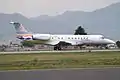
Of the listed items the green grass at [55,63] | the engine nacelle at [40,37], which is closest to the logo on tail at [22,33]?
the engine nacelle at [40,37]

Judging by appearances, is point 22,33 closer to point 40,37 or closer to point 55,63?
point 40,37

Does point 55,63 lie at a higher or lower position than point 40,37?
lower

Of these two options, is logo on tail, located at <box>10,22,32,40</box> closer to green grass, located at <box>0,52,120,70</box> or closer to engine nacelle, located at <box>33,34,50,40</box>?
engine nacelle, located at <box>33,34,50,40</box>

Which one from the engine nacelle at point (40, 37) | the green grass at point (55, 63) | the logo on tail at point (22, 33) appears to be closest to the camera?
the green grass at point (55, 63)

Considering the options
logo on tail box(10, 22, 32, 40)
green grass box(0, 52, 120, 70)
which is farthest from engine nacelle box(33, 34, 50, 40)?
green grass box(0, 52, 120, 70)

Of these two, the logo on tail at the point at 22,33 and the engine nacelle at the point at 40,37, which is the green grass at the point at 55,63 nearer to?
the engine nacelle at the point at 40,37

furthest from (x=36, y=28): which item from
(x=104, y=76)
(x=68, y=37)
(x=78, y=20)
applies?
(x=104, y=76)

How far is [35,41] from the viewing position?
36.1 meters

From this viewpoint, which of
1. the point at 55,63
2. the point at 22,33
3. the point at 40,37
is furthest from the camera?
the point at 22,33

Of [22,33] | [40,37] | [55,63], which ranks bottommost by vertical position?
[55,63]

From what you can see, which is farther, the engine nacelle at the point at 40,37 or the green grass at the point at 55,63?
the engine nacelle at the point at 40,37

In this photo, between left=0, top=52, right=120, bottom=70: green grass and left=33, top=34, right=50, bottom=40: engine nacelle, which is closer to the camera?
left=0, top=52, right=120, bottom=70: green grass

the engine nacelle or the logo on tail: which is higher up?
the logo on tail

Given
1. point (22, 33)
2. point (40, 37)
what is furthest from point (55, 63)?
point (22, 33)
